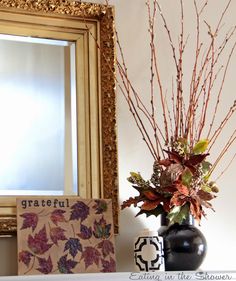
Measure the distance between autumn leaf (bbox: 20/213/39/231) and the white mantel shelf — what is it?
9.1 inches

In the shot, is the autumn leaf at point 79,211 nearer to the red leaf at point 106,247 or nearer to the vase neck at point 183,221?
the red leaf at point 106,247

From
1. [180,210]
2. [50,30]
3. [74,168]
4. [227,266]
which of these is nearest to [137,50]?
[50,30]

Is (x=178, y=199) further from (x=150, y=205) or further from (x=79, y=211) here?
(x=79, y=211)

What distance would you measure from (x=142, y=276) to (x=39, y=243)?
31 cm

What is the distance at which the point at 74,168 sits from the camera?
1.81m

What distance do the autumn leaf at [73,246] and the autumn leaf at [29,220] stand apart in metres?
0.10

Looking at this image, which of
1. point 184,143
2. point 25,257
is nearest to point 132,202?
point 184,143

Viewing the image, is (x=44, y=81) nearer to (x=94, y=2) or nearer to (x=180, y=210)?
(x=94, y=2)

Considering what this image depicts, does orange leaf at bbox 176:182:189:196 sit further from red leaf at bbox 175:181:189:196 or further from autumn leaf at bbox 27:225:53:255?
autumn leaf at bbox 27:225:53:255

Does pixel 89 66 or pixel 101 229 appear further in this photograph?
pixel 89 66

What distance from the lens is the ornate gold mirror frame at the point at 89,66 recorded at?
71.6 inches

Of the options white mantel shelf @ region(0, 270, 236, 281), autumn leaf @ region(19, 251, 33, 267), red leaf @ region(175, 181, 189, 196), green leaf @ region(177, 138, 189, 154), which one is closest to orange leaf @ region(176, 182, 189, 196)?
red leaf @ region(175, 181, 189, 196)

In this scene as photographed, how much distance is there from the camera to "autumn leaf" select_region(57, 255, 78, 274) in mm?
1615

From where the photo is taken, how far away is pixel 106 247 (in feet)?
5.55
